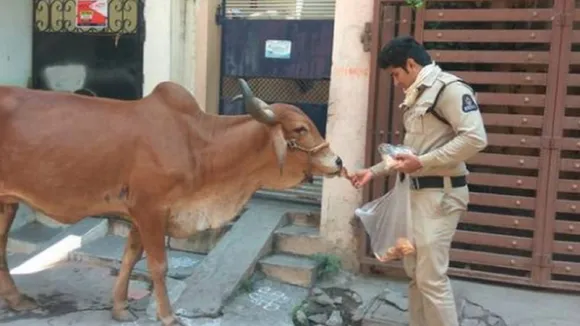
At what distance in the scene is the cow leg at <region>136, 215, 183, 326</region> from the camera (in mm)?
4121

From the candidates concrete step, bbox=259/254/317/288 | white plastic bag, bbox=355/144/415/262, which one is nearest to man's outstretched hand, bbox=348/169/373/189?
white plastic bag, bbox=355/144/415/262

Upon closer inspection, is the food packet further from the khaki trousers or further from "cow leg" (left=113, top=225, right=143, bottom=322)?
"cow leg" (left=113, top=225, right=143, bottom=322)

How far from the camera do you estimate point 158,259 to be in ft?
13.8

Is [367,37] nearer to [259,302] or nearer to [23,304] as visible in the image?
[259,302]

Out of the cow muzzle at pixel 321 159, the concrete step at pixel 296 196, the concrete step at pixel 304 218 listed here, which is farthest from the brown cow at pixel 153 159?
the concrete step at pixel 296 196

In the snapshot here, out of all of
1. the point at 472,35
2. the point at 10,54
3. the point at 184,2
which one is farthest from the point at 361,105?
the point at 10,54

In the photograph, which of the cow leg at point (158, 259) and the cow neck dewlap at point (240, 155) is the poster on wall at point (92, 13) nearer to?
the cow neck dewlap at point (240, 155)

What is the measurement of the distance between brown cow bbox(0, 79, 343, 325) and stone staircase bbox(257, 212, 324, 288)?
1.08 meters

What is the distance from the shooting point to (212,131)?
4.29 m

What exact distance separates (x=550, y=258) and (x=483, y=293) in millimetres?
537

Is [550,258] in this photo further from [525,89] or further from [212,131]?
[212,131]

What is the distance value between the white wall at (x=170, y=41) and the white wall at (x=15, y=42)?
4.80ft

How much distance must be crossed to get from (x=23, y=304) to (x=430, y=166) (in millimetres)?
3032

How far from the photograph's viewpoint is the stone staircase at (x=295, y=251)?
5.14 metres
